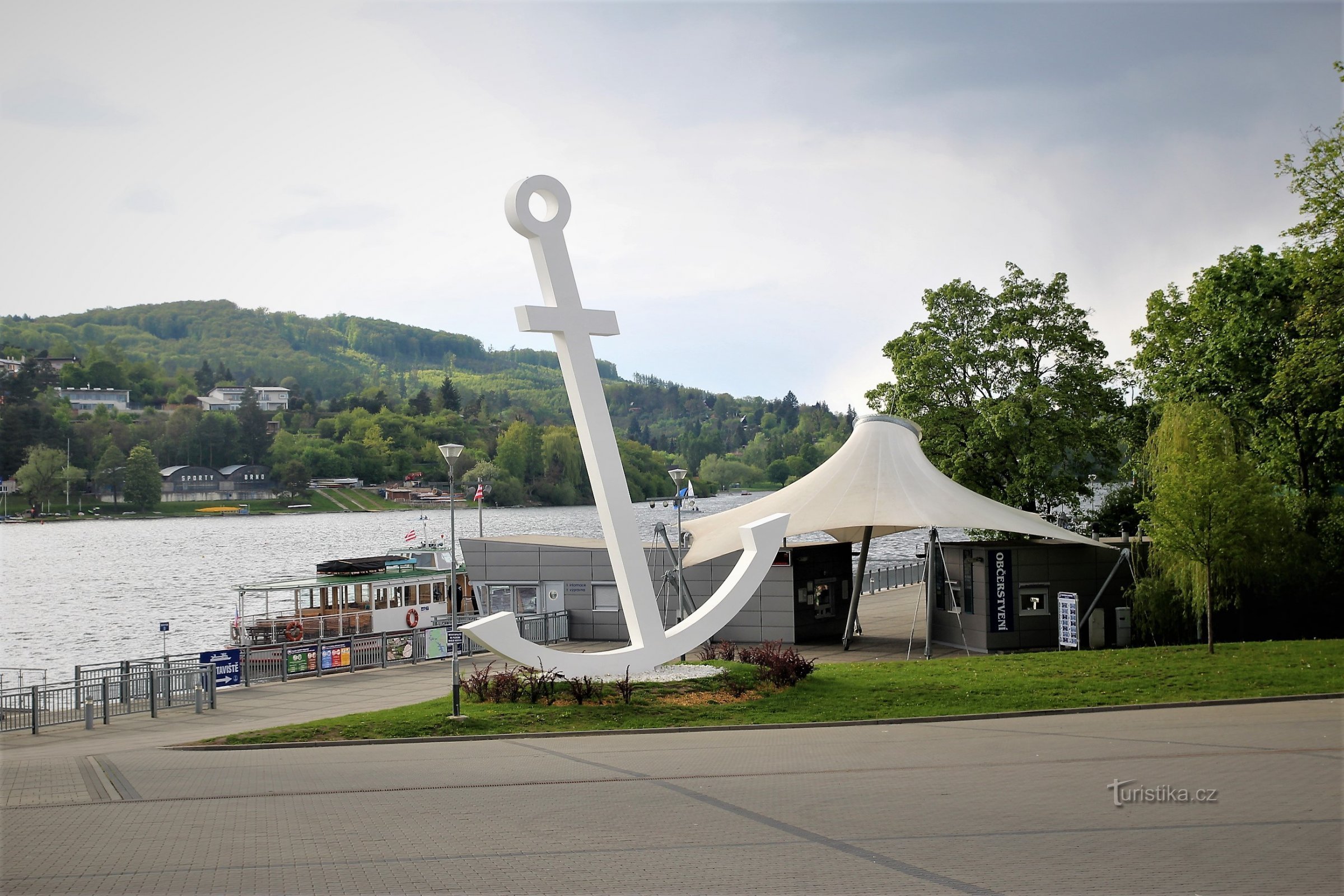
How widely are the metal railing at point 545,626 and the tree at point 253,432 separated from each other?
10121 cm

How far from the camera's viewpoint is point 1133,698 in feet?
57.6

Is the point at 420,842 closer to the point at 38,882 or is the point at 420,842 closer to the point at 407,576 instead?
the point at 38,882

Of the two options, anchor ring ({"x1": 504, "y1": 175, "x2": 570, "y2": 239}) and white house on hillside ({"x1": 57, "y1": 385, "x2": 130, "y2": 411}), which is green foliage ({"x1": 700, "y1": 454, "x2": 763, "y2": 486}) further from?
anchor ring ({"x1": 504, "y1": 175, "x2": 570, "y2": 239})

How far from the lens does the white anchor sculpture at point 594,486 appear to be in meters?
16.0

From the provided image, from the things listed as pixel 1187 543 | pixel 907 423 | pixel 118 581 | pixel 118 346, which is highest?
pixel 118 346

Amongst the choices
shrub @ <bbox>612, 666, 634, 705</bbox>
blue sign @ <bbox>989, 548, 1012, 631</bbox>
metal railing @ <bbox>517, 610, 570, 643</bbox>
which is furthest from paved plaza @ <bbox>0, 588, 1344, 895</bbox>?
metal railing @ <bbox>517, 610, 570, 643</bbox>

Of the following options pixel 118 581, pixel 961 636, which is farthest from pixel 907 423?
pixel 118 581

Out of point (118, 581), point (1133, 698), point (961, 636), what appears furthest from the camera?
point (118, 581)

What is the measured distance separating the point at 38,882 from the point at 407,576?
29.2 m

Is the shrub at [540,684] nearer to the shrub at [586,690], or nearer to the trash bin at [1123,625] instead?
the shrub at [586,690]

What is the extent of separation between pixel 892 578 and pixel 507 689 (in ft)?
115

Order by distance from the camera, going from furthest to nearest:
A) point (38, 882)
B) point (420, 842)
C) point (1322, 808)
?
point (1322, 808)
point (420, 842)
point (38, 882)

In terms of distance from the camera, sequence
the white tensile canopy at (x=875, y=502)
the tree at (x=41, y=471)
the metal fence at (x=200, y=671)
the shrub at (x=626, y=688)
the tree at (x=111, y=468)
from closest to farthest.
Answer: the shrub at (x=626, y=688) → the metal fence at (x=200, y=671) → the white tensile canopy at (x=875, y=502) → the tree at (x=41, y=471) → the tree at (x=111, y=468)

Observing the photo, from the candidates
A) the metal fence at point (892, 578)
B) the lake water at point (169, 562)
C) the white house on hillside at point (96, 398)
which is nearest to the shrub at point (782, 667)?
the lake water at point (169, 562)
